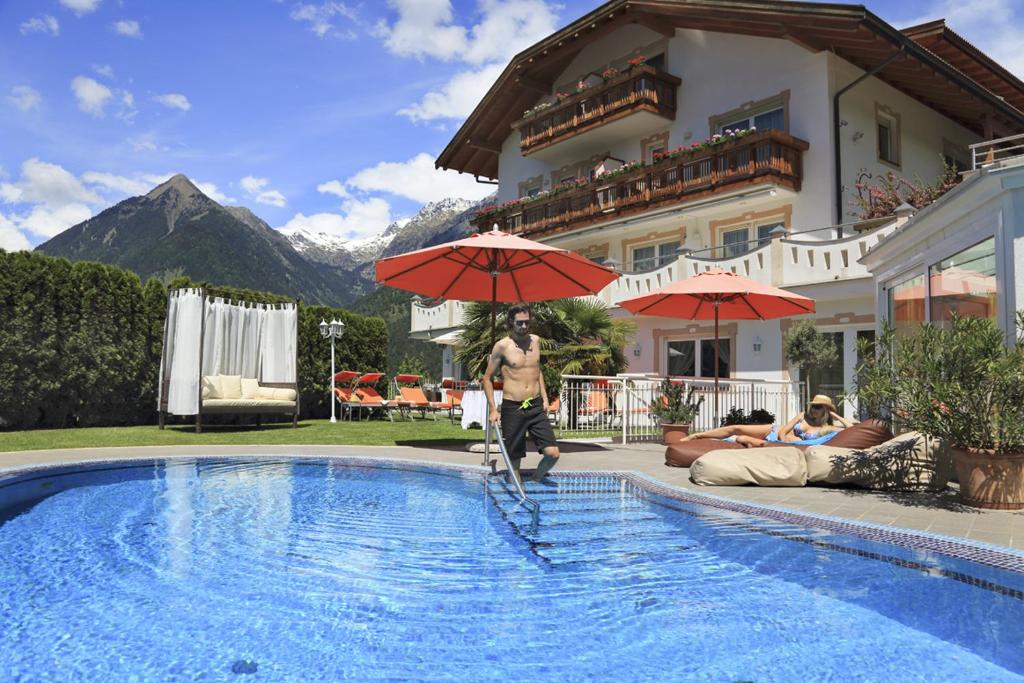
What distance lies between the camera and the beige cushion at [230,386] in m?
14.1

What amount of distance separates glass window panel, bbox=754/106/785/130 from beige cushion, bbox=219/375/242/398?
14537mm

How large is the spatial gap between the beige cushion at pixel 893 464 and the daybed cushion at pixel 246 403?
1064 cm

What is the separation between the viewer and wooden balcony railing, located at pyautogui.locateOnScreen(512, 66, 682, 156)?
20188 millimetres

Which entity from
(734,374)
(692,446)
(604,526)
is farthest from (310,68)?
(604,526)

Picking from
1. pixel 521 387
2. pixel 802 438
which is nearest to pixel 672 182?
pixel 802 438

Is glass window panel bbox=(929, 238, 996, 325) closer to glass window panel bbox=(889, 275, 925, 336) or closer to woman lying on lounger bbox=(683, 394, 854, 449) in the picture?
glass window panel bbox=(889, 275, 925, 336)

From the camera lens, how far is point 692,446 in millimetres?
8875

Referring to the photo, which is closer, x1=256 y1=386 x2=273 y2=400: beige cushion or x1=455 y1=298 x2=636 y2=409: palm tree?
x1=256 y1=386 x2=273 y2=400: beige cushion

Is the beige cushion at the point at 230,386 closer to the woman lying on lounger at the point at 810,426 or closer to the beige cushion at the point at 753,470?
the woman lying on lounger at the point at 810,426

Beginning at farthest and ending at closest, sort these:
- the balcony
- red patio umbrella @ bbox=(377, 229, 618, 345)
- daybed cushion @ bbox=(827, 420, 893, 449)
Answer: the balcony → red patio umbrella @ bbox=(377, 229, 618, 345) → daybed cushion @ bbox=(827, 420, 893, 449)

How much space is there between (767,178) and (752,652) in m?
15.6

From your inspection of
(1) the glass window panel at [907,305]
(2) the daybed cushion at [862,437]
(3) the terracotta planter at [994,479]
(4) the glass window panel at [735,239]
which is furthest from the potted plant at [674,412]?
(4) the glass window panel at [735,239]

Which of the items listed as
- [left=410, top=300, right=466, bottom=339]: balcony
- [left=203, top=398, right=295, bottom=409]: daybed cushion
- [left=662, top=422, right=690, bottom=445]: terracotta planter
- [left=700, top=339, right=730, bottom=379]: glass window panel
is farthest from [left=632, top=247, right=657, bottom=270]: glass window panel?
[left=203, top=398, right=295, bottom=409]: daybed cushion

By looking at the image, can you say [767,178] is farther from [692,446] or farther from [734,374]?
[692,446]
